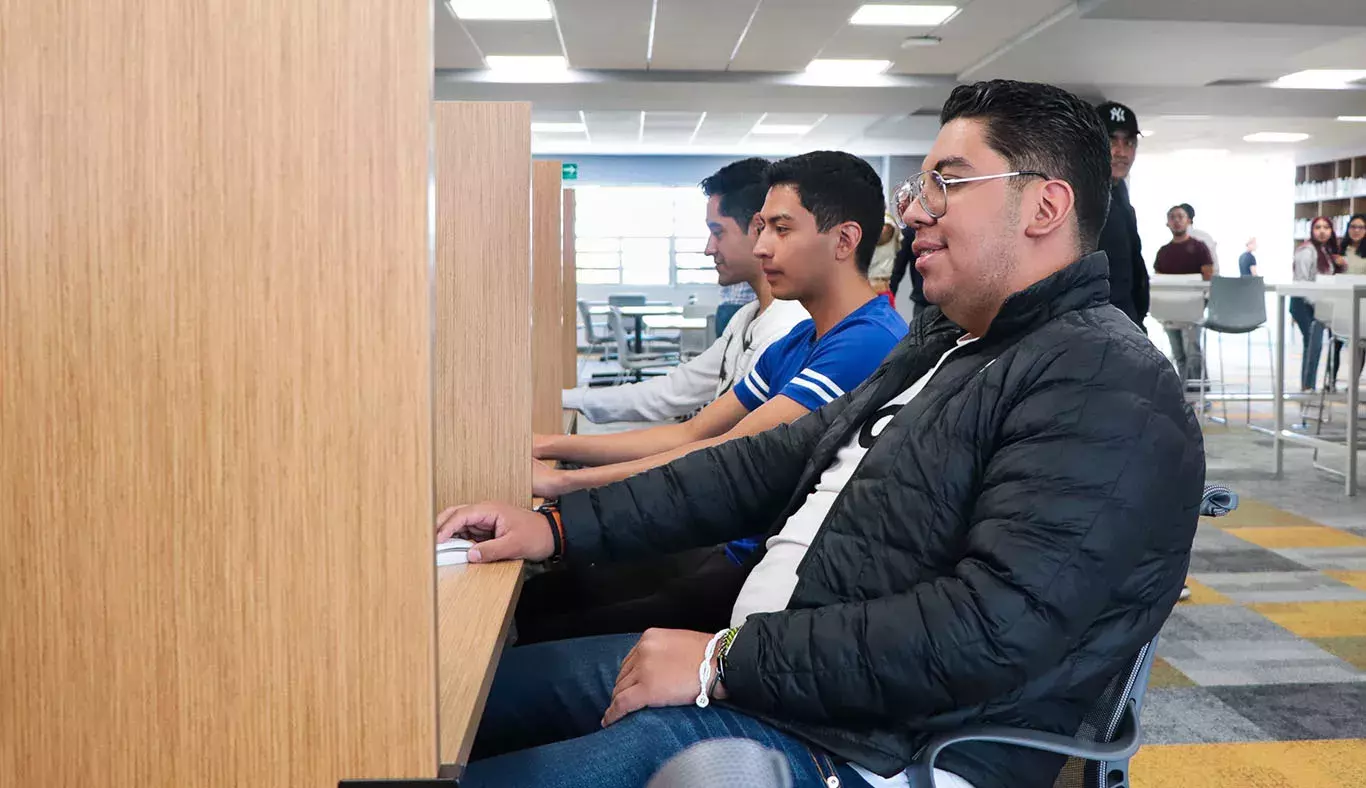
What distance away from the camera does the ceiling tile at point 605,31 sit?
7219mm

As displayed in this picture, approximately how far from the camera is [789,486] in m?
1.62

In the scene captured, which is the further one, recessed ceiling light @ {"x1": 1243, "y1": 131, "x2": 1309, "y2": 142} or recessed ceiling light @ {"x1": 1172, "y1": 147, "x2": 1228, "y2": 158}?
recessed ceiling light @ {"x1": 1172, "y1": 147, "x2": 1228, "y2": 158}

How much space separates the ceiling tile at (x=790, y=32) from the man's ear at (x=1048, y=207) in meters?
6.16

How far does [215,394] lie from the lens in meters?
0.73

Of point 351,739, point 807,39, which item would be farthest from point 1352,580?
point 807,39

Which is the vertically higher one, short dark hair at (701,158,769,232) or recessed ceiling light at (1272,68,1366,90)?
recessed ceiling light at (1272,68,1366,90)

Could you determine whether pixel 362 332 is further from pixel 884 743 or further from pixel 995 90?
pixel 995 90

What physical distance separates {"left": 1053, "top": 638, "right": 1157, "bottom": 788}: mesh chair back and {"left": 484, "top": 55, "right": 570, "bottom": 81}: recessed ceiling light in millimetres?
8399

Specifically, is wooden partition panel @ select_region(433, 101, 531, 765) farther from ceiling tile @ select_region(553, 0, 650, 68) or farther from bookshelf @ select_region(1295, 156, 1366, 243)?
bookshelf @ select_region(1295, 156, 1366, 243)

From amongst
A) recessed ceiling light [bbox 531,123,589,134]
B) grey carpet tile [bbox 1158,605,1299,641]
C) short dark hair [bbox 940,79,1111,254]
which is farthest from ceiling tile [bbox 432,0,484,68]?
short dark hair [bbox 940,79,1111,254]

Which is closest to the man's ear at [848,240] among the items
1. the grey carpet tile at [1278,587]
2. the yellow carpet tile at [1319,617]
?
the yellow carpet tile at [1319,617]

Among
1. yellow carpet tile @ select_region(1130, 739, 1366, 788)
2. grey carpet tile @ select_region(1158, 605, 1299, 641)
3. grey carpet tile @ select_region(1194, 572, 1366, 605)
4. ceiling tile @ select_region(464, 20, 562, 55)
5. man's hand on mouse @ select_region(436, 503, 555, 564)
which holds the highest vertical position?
ceiling tile @ select_region(464, 20, 562, 55)

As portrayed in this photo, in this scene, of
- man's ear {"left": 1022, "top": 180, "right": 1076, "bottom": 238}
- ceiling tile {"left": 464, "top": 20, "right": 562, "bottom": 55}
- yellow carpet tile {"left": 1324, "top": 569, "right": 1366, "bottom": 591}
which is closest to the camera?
man's ear {"left": 1022, "top": 180, "right": 1076, "bottom": 238}

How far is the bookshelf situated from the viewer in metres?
14.1
